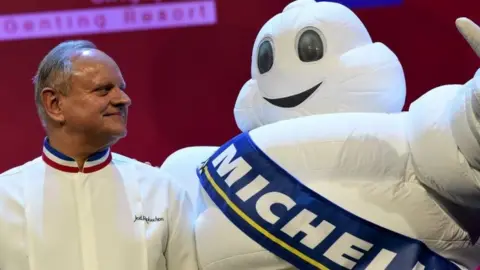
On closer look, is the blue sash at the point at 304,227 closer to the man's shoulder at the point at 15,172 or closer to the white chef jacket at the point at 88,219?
the white chef jacket at the point at 88,219

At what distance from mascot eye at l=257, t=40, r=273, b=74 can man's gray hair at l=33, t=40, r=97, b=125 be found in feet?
1.27

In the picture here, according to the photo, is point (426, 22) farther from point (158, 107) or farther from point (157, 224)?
point (157, 224)

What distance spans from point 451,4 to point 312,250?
1182 millimetres

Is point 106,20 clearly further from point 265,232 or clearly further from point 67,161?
point 265,232

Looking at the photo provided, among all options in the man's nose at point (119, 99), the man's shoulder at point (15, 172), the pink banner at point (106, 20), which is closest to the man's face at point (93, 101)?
the man's nose at point (119, 99)

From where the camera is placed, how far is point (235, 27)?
2.19 m

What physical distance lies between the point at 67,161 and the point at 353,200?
55cm

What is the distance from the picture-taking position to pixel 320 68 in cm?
150

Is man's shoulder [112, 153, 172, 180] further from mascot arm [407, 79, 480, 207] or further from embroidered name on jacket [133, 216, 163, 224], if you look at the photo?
mascot arm [407, 79, 480, 207]

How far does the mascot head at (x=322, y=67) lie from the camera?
58.2 inches

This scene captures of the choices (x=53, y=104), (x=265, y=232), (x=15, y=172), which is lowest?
(x=265, y=232)

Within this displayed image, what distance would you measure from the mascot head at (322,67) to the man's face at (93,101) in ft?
1.20

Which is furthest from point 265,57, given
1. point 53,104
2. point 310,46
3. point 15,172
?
point 15,172

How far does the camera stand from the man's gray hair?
1.34 m
